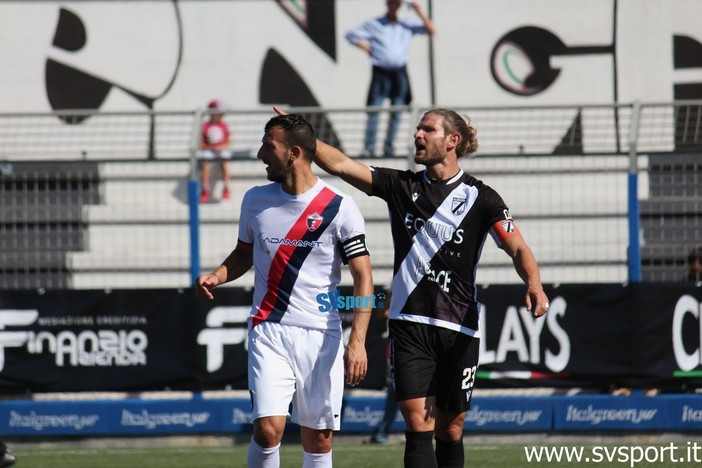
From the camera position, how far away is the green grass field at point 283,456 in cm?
1004

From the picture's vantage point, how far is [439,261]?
271 inches

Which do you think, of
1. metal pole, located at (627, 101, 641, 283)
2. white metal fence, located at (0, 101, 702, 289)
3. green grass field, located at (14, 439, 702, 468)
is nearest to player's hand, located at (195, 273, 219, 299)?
green grass field, located at (14, 439, 702, 468)

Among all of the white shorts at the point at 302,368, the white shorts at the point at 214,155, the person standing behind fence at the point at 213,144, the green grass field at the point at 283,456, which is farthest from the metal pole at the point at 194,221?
the white shorts at the point at 302,368

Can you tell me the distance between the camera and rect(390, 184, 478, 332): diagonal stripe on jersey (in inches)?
271

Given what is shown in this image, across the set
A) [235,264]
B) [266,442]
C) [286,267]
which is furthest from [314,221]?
[266,442]

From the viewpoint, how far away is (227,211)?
538 inches

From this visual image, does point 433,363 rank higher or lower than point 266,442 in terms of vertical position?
higher

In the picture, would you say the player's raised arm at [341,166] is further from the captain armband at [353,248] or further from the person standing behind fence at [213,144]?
the person standing behind fence at [213,144]

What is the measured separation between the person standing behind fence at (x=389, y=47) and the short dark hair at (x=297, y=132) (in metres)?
8.61

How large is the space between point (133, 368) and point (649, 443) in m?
5.44

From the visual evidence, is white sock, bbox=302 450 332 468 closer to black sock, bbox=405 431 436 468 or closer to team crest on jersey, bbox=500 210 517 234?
black sock, bbox=405 431 436 468

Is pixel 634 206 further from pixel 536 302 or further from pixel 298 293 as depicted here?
pixel 298 293

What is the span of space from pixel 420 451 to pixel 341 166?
1.74 metres

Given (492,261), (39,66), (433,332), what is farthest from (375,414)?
(39,66)
